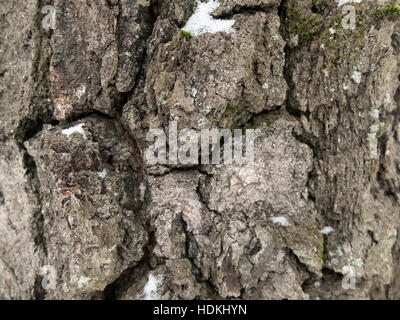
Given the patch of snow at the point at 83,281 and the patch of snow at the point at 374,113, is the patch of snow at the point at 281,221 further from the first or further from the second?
the patch of snow at the point at 83,281

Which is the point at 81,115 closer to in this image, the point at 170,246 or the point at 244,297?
the point at 170,246

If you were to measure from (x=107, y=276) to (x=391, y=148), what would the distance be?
269 centimetres

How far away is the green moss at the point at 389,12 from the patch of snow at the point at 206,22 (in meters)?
1.15

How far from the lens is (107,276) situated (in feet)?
8.10

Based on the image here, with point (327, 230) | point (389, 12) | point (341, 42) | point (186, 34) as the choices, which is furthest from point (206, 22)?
point (327, 230)

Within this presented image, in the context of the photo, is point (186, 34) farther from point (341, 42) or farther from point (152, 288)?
point (152, 288)

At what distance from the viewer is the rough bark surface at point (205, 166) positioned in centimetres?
241

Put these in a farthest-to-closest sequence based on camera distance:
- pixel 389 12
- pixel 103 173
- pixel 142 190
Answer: pixel 142 190, pixel 103 173, pixel 389 12

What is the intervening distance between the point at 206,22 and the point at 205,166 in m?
1.16

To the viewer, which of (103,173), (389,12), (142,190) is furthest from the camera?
(142,190)

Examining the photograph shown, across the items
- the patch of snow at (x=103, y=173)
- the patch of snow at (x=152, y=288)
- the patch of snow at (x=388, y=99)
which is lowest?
the patch of snow at (x=152, y=288)

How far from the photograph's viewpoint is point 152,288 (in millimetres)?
2531

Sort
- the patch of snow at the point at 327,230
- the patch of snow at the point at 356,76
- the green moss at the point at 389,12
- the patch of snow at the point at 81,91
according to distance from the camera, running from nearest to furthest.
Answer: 1. the green moss at the point at 389,12
2. the patch of snow at the point at 356,76
3. the patch of snow at the point at 81,91
4. the patch of snow at the point at 327,230

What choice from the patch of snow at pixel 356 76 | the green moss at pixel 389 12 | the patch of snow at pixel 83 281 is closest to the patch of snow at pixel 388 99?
the patch of snow at pixel 356 76
